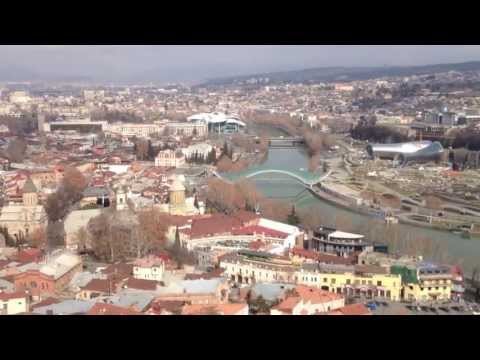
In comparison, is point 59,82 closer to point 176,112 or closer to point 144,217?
point 176,112

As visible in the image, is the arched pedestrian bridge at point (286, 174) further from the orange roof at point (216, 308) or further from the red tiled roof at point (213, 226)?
the orange roof at point (216, 308)

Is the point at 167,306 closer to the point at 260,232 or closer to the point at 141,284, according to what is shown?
the point at 141,284

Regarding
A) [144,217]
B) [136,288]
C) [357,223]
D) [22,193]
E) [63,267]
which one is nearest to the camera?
[136,288]

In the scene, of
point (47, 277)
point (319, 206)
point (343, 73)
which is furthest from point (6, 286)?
point (343, 73)

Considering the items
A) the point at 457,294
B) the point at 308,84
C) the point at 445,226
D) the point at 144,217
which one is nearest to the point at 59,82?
the point at 308,84

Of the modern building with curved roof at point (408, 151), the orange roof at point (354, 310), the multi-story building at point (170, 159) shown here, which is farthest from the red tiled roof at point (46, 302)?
the modern building with curved roof at point (408, 151)

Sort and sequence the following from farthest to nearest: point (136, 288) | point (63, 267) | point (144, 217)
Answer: point (144, 217), point (63, 267), point (136, 288)
